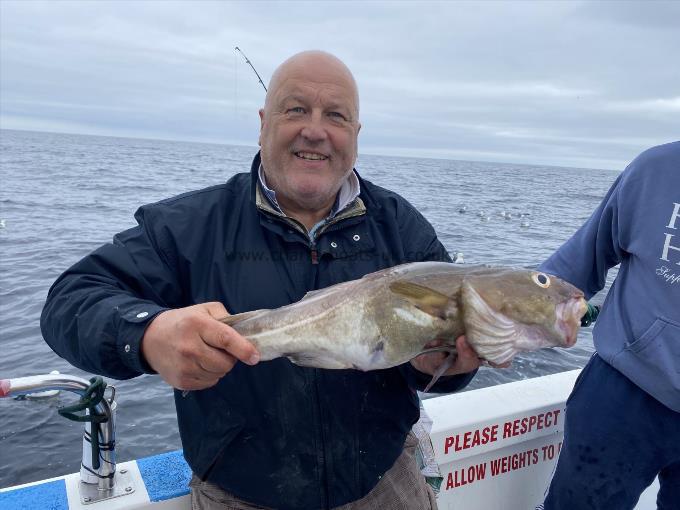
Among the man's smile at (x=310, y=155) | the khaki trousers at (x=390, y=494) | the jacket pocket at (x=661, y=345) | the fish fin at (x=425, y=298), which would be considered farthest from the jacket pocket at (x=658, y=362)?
the man's smile at (x=310, y=155)

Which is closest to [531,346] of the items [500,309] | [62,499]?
[500,309]

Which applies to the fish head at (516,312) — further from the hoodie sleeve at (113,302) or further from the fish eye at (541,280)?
the hoodie sleeve at (113,302)

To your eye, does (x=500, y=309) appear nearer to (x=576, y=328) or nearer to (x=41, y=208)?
(x=576, y=328)

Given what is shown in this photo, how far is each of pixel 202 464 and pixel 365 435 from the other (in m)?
0.81

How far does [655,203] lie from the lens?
3.34 m

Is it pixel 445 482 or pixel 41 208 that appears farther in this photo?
pixel 41 208

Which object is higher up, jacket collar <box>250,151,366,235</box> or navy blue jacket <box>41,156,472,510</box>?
jacket collar <box>250,151,366,235</box>

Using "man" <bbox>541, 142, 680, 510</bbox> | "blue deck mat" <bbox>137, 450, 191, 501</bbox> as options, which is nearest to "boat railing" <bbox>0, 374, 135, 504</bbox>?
"blue deck mat" <bbox>137, 450, 191, 501</bbox>

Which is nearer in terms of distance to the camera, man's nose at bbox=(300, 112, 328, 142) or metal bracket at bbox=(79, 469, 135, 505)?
man's nose at bbox=(300, 112, 328, 142)

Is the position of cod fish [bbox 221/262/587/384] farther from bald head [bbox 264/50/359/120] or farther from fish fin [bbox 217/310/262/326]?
bald head [bbox 264/50/359/120]

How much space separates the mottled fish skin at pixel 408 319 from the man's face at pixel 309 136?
770mm

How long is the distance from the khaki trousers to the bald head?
2064 millimetres

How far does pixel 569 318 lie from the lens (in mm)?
2479

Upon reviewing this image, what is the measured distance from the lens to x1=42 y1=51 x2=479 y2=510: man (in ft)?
8.71
